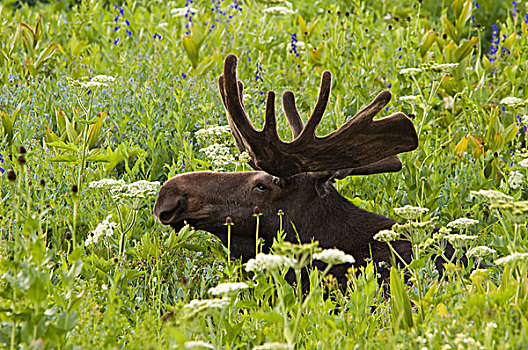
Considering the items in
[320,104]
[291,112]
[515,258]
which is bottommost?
[515,258]

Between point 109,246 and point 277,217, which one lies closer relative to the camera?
point 277,217

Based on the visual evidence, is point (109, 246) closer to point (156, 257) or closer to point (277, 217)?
point (156, 257)

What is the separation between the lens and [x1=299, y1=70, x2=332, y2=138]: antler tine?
3.50 meters

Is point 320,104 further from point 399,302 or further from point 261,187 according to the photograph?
point 399,302

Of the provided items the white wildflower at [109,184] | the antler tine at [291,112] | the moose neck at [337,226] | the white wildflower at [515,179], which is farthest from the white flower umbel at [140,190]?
the white wildflower at [515,179]

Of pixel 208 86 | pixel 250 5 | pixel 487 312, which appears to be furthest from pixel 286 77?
pixel 487 312

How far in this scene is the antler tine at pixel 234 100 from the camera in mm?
3580

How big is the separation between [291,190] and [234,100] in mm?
559

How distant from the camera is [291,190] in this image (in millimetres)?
3752

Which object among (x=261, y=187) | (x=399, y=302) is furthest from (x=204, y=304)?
(x=261, y=187)

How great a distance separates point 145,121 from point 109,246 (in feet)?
5.47

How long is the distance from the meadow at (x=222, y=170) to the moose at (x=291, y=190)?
17cm

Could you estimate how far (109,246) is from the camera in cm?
401

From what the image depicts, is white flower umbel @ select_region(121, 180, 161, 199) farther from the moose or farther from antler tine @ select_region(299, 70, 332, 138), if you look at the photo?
antler tine @ select_region(299, 70, 332, 138)
